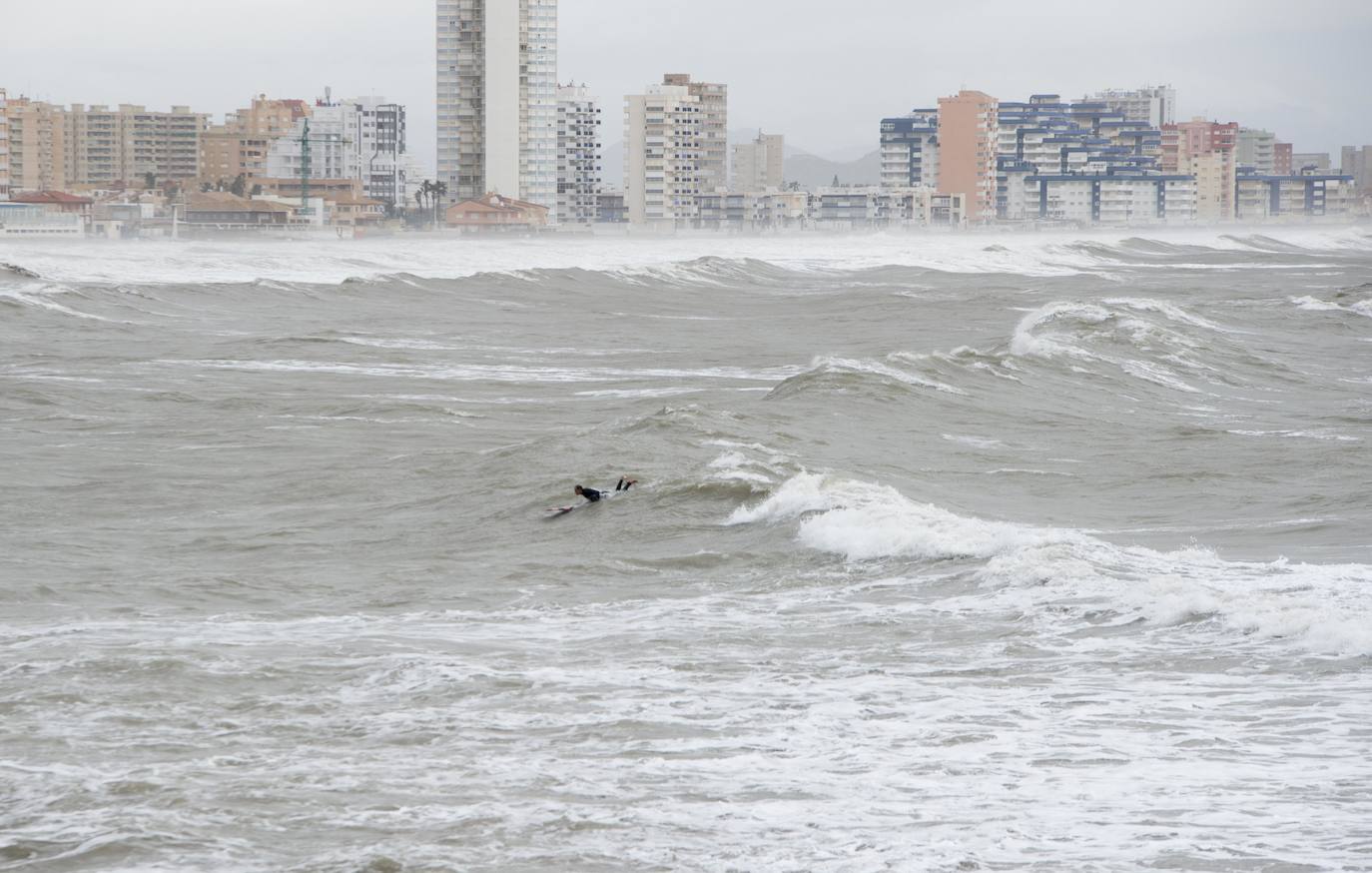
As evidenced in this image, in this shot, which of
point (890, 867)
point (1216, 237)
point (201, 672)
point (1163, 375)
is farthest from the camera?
point (1216, 237)

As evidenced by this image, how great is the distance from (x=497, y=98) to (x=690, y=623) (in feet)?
494

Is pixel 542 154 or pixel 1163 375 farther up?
pixel 542 154

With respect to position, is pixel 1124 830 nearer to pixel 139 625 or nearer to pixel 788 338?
pixel 139 625

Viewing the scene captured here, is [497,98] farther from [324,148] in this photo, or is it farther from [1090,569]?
[1090,569]

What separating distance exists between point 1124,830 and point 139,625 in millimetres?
5603

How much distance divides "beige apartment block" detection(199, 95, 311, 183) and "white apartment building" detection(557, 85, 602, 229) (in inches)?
1106

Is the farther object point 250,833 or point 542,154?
point 542,154

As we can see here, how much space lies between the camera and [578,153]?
19075 centimetres

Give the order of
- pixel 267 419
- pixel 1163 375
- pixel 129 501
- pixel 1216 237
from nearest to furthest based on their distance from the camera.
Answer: pixel 129 501 → pixel 267 419 → pixel 1163 375 → pixel 1216 237

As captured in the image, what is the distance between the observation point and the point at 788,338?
34969 mm

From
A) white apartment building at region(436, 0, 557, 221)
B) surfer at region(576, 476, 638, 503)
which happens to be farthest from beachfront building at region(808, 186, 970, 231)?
surfer at region(576, 476, 638, 503)

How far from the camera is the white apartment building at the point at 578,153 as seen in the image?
18575 centimetres

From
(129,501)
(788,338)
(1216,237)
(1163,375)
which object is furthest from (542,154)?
(129,501)

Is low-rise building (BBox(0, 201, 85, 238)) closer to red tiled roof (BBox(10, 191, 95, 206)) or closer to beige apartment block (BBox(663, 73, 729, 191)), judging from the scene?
red tiled roof (BBox(10, 191, 95, 206))
